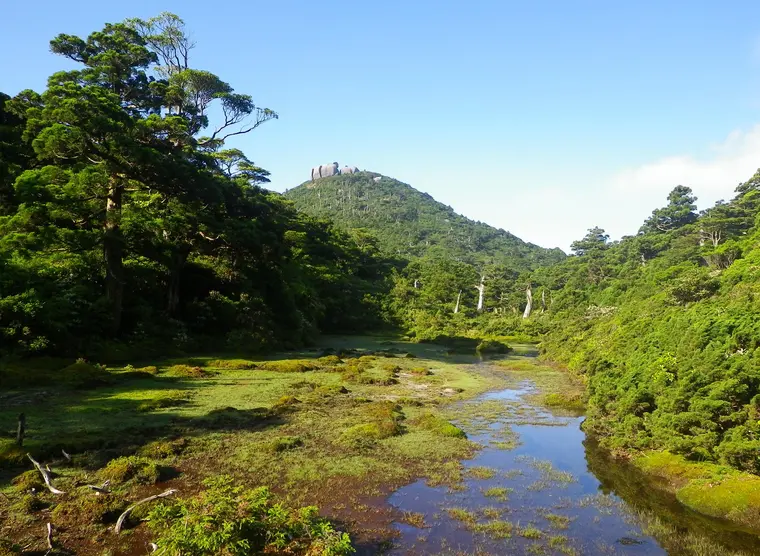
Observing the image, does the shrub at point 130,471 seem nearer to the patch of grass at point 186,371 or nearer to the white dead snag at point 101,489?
the white dead snag at point 101,489

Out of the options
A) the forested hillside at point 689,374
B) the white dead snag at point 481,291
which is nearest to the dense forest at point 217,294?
the forested hillside at point 689,374

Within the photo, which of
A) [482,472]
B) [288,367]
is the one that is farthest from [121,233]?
[482,472]

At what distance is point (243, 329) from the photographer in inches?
1559

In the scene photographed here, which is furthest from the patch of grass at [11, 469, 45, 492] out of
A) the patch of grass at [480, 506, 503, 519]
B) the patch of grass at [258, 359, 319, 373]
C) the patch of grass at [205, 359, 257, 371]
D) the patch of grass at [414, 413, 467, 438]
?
the patch of grass at [258, 359, 319, 373]

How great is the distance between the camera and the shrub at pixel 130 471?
38.5ft

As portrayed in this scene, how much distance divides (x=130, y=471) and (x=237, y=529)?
18.9ft

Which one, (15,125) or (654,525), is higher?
(15,125)

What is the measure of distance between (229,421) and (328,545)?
1061 cm

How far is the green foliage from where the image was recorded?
7.44 metres

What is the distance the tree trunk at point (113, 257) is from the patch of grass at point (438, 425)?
21059 mm

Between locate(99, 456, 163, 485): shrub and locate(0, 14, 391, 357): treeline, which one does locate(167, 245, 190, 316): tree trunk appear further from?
locate(99, 456, 163, 485): shrub

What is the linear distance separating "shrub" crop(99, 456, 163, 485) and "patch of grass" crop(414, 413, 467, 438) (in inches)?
381

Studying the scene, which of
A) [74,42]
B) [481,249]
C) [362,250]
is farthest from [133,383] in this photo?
[481,249]

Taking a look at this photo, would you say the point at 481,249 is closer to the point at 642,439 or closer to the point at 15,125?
the point at 15,125
